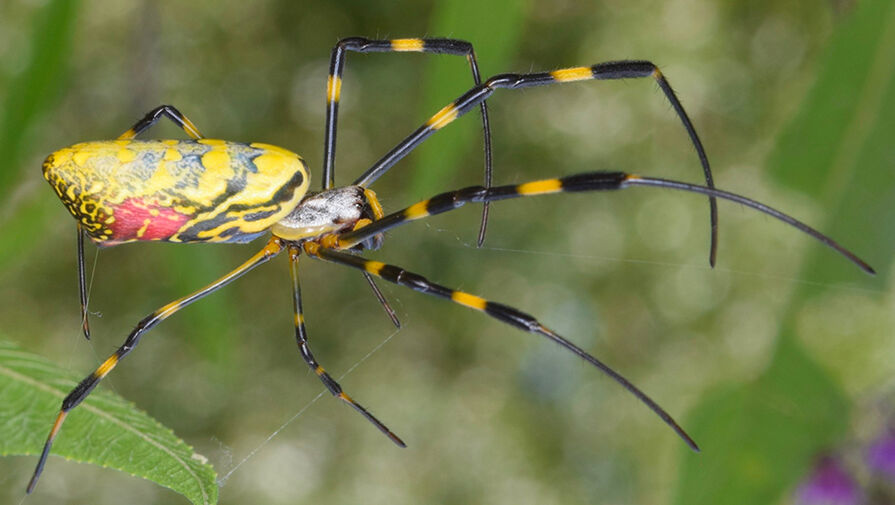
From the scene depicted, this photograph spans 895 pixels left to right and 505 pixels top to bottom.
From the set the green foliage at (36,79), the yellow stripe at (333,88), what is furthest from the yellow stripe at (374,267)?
the green foliage at (36,79)

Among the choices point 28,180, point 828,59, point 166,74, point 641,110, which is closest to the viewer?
point 828,59

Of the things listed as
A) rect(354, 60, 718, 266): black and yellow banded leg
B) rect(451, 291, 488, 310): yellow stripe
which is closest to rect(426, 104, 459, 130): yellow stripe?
rect(354, 60, 718, 266): black and yellow banded leg

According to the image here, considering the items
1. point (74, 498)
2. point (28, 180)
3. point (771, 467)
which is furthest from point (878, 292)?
point (74, 498)

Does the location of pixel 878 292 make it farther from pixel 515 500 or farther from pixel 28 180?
pixel 515 500

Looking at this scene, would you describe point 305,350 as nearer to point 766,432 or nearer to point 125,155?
point 125,155

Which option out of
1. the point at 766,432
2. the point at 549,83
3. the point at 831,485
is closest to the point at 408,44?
the point at 549,83

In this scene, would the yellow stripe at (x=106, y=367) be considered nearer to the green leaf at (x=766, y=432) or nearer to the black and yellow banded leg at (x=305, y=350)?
the black and yellow banded leg at (x=305, y=350)
